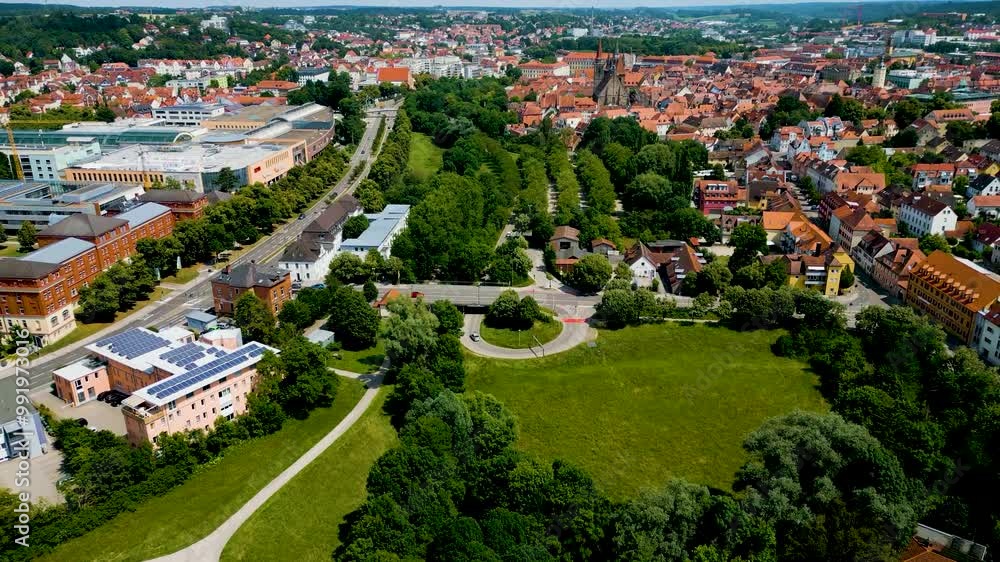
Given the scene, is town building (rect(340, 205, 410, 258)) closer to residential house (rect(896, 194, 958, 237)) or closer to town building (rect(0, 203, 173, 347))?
town building (rect(0, 203, 173, 347))

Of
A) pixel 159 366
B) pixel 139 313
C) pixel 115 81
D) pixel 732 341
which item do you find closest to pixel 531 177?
pixel 732 341

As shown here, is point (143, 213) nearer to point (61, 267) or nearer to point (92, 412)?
point (61, 267)

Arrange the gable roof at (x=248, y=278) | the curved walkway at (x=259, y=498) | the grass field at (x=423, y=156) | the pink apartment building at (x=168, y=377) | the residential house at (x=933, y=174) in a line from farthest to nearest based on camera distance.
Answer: the grass field at (x=423, y=156) → the residential house at (x=933, y=174) → the gable roof at (x=248, y=278) → the pink apartment building at (x=168, y=377) → the curved walkway at (x=259, y=498)

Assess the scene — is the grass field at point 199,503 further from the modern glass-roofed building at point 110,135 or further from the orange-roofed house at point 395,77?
the orange-roofed house at point 395,77

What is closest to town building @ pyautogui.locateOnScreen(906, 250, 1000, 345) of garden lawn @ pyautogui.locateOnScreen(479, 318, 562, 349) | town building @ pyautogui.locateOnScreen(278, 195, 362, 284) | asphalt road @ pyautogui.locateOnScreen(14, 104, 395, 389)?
garden lawn @ pyautogui.locateOnScreen(479, 318, 562, 349)

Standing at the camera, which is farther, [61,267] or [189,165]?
[189,165]

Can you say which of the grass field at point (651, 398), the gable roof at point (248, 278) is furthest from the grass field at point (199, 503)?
the gable roof at point (248, 278)

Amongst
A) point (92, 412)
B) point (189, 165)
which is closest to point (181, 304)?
point (92, 412)
